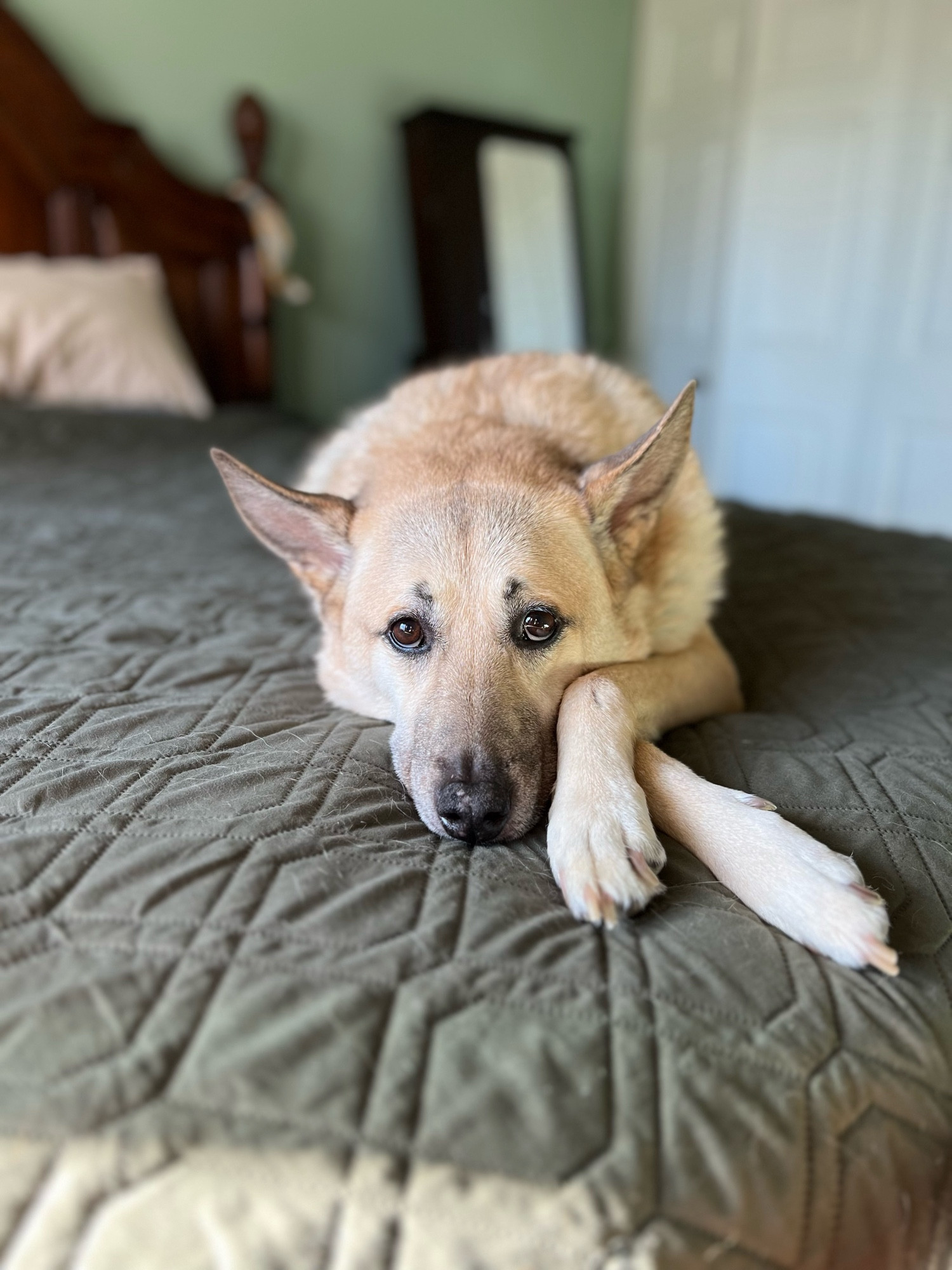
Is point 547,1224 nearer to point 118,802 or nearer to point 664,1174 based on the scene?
point 664,1174

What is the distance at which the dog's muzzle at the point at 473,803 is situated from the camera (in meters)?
0.98

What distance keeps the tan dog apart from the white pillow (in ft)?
6.32

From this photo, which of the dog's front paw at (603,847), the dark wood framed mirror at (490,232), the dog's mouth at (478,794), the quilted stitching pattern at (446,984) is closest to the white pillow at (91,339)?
the dark wood framed mirror at (490,232)

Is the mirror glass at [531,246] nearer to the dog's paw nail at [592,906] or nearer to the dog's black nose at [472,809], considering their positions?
the dog's black nose at [472,809]

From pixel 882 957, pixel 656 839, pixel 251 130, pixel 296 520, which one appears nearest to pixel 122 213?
pixel 251 130

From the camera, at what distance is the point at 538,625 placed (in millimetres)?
1274

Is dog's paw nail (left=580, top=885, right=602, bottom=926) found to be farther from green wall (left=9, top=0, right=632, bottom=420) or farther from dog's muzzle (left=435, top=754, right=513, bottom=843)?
green wall (left=9, top=0, right=632, bottom=420)

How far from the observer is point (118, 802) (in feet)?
3.02

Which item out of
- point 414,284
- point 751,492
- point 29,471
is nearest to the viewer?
point 29,471

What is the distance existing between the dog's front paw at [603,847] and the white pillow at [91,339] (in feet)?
9.18

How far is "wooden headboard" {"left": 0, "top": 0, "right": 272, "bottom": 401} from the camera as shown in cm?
341

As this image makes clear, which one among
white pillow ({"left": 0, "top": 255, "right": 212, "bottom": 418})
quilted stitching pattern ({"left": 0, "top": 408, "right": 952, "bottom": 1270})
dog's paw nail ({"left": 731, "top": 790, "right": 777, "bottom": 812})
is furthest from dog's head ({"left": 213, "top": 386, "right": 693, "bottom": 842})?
white pillow ({"left": 0, "top": 255, "right": 212, "bottom": 418})

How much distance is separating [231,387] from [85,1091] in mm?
4008

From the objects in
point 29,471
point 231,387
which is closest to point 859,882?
point 29,471
